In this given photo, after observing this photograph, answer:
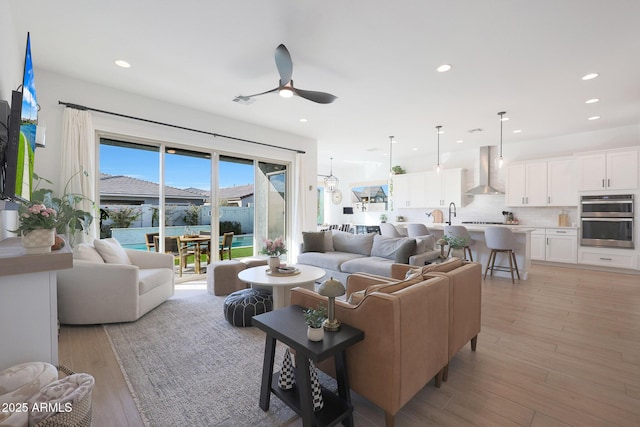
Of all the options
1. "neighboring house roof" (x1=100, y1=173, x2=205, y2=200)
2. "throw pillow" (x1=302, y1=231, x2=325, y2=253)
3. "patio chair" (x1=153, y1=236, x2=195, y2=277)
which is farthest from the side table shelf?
"neighboring house roof" (x1=100, y1=173, x2=205, y2=200)

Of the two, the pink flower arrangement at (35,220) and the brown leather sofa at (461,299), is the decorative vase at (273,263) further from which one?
the pink flower arrangement at (35,220)

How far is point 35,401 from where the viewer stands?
1.28 m

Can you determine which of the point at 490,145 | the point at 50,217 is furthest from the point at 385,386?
the point at 490,145

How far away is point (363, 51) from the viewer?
305 centimetres

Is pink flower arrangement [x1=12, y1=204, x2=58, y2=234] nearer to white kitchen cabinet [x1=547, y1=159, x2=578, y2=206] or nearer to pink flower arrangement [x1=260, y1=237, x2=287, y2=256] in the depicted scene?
pink flower arrangement [x1=260, y1=237, x2=287, y2=256]

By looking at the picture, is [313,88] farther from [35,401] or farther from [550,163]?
[550,163]

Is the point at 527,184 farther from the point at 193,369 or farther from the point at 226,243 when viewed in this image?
the point at 193,369

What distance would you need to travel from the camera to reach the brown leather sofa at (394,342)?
1.51m

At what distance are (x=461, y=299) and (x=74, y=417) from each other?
2411 millimetres

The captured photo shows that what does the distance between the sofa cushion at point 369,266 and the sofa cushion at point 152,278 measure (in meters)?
2.44

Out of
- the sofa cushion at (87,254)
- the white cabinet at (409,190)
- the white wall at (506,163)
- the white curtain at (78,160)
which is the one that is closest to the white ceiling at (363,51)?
the white curtain at (78,160)

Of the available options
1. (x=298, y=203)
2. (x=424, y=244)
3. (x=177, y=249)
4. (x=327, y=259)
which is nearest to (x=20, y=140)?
(x=177, y=249)

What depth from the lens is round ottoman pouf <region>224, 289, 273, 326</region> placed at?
3.03 metres

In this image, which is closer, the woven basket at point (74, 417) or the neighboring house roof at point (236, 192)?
the woven basket at point (74, 417)
